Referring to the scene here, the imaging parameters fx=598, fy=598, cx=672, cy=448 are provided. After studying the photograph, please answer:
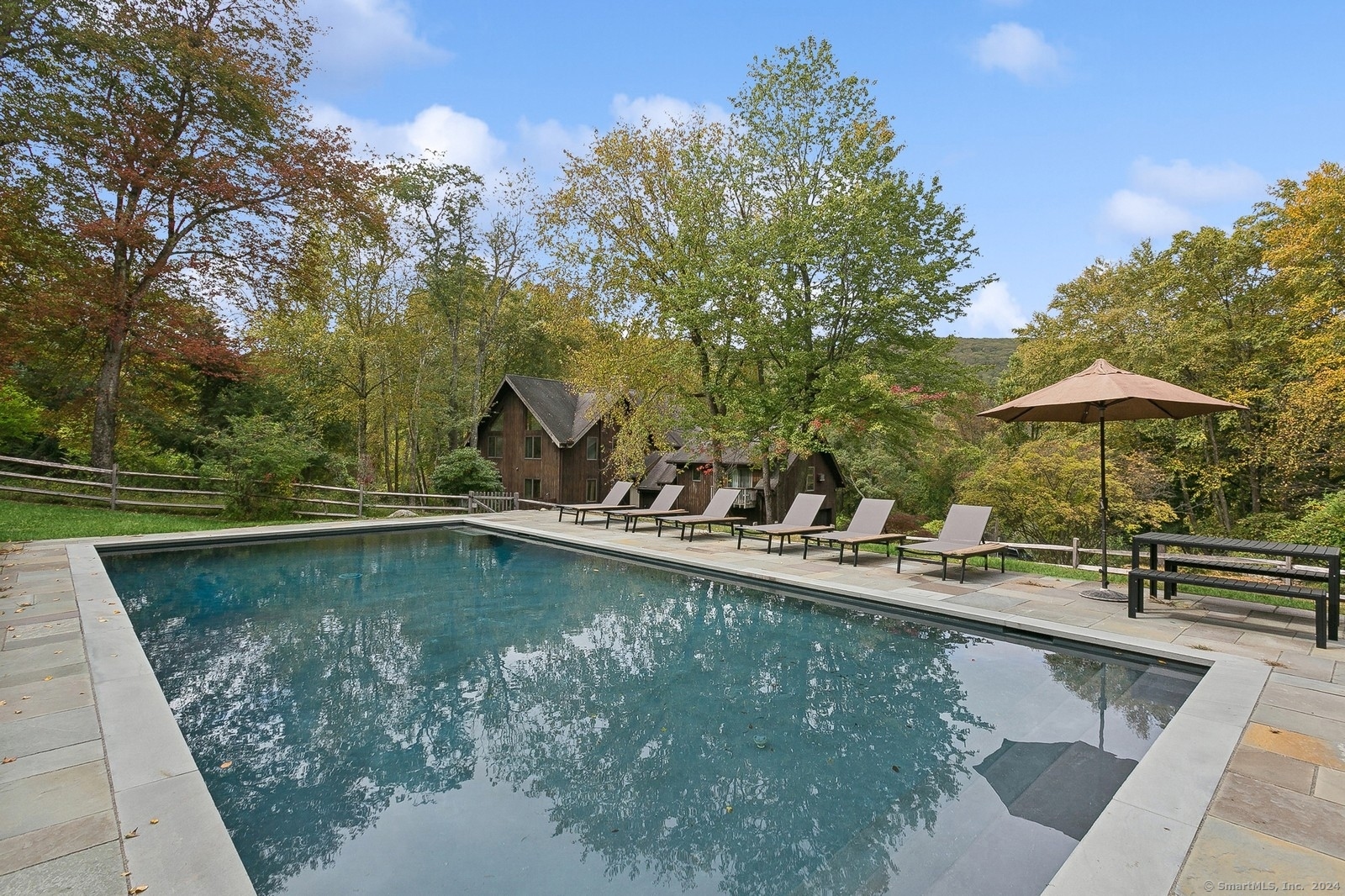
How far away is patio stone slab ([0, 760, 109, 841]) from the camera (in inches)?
104

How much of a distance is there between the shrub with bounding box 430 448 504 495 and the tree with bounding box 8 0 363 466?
7368 mm

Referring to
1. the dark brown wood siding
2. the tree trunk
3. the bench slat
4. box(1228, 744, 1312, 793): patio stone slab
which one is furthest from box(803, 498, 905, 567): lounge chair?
the tree trunk

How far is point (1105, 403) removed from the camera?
6.65 meters

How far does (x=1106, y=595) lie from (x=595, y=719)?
623 cm

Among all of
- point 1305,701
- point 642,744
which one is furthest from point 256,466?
point 1305,701

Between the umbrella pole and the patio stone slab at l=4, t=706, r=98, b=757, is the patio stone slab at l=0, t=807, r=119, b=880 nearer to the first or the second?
the patio stone slab at l=4, t=706, r=98, b=757

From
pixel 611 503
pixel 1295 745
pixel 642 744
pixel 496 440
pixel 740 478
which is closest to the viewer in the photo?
pixel 1295 745

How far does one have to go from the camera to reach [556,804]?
3.40 m

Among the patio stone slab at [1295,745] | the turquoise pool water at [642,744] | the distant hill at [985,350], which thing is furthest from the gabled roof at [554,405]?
the distant hill at [985,350]

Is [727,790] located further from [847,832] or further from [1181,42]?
[1181,42]

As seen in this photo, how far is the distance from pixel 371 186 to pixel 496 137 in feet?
15.4

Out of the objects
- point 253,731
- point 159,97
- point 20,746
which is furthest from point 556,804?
point 159,97

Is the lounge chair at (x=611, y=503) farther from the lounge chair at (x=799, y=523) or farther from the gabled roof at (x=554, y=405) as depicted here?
the gabled roof at (x=554, y=405)

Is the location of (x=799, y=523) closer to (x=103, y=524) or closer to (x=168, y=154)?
(x=103, y=524)
